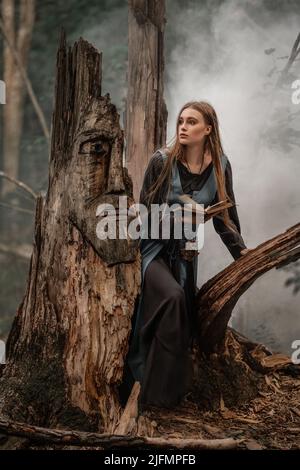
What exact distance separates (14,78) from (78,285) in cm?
450

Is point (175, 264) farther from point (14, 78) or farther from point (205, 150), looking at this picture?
point (14, 78)

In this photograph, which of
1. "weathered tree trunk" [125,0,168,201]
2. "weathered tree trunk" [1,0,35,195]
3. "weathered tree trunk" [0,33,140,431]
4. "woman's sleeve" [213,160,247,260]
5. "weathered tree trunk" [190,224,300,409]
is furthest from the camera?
"weathered tree trunk" [1,0,35,195]

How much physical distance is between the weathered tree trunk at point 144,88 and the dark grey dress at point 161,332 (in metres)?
0.79

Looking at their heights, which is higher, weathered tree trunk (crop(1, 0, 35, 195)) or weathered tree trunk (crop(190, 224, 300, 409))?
weathered tree trunk (crop(1, 0, 35, 195))

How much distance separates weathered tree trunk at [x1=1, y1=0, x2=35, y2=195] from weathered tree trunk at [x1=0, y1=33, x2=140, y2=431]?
3.98m

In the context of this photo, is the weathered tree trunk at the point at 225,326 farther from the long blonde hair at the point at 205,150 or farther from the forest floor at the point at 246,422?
the long blonde hair at the point at 205,150

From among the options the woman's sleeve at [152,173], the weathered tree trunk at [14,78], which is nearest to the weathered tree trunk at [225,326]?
the woman's sleeve at [152,173]

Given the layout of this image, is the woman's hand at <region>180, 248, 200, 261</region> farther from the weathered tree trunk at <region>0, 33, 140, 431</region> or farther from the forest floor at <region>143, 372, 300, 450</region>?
the forest floor at <region>143, 372, 300, 450</region>

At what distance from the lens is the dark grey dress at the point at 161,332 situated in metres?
2.60

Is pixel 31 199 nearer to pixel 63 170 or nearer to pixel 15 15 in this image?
pixel 15 15

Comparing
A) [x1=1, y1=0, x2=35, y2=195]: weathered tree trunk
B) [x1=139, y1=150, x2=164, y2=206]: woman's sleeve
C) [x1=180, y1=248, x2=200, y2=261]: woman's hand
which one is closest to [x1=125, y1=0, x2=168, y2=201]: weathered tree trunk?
[x1=139, y1=150, x2=164, y2=206]: woman's sleeve

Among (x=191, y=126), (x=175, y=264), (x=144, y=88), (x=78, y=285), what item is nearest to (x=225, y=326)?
(x=175, y=264)

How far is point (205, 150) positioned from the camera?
2.87m

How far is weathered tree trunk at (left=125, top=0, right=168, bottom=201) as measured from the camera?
3.64 meters
